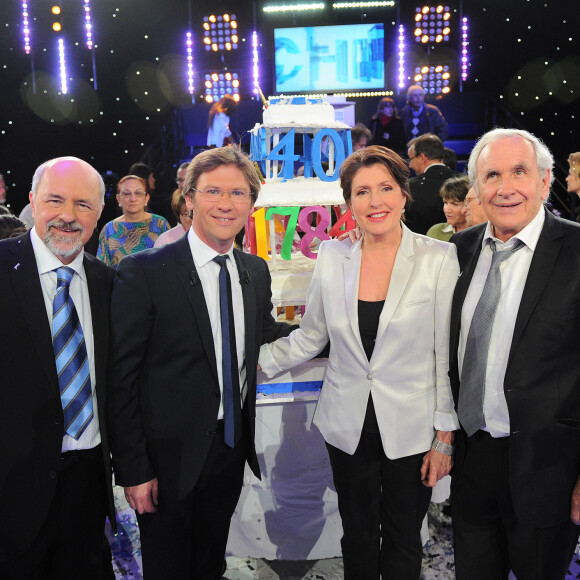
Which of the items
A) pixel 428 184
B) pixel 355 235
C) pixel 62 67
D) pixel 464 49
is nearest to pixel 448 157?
pixel 428 184

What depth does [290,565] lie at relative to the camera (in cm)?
292

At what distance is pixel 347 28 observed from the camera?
11.3 metres

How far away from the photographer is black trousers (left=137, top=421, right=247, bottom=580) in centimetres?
208

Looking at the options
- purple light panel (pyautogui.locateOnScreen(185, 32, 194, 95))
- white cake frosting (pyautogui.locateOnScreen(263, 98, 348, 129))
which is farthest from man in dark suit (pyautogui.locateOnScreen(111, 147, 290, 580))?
purple light panel (pyautogui.locateOnScreen(185, 32, 194, 95))

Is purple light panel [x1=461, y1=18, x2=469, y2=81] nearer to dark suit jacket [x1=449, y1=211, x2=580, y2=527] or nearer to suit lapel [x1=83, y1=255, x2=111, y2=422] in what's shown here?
dark suit jacket [x1=449, y1=211, x2=580, y2=527]

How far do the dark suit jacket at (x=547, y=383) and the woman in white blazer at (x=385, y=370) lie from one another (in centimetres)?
27

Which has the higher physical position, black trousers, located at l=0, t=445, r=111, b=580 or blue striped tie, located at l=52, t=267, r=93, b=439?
blue striped tie, located at l=52, t=267, r=93, b=439

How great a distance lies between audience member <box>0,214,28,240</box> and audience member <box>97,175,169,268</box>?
1727 millimetres

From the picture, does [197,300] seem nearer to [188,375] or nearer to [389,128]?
[188,375]

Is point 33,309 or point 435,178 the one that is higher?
point 435,178

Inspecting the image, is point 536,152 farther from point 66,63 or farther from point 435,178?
point 66,63

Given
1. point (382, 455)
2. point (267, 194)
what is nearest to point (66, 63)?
point (267, 194)

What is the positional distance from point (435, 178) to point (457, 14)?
7.97 metres

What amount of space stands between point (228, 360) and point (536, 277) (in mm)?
1099
